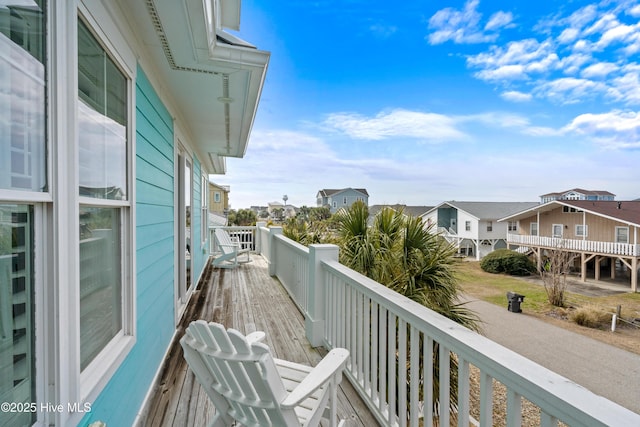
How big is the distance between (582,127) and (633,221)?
553cm

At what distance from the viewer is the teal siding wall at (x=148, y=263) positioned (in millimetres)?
1665

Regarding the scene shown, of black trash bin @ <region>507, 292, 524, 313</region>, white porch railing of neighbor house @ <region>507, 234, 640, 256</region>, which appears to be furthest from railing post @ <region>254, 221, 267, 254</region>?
white porch railing of neighbor house @ <region>507, 234, 640, 256</region>

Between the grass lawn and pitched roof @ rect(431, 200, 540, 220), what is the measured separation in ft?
25.7

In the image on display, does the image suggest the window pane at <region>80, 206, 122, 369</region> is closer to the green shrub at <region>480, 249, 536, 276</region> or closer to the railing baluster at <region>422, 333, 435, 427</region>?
the railing baluster at <region>422, 333, 435, 427</region>

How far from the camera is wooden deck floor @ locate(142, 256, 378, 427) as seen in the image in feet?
6.86

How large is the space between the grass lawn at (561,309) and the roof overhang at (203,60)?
552 centimetres

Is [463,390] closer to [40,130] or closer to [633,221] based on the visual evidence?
[40,130]

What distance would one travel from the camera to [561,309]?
459 inches

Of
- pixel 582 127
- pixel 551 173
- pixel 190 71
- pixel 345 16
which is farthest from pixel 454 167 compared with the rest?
pixel 190 71

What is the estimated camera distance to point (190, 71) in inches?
98.3

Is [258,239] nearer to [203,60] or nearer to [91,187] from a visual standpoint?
[203,60]

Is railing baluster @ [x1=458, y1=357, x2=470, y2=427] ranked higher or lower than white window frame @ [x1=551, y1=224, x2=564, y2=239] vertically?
higher

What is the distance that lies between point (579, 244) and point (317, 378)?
22902 mm

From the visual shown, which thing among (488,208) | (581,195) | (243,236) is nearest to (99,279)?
(243,236)
